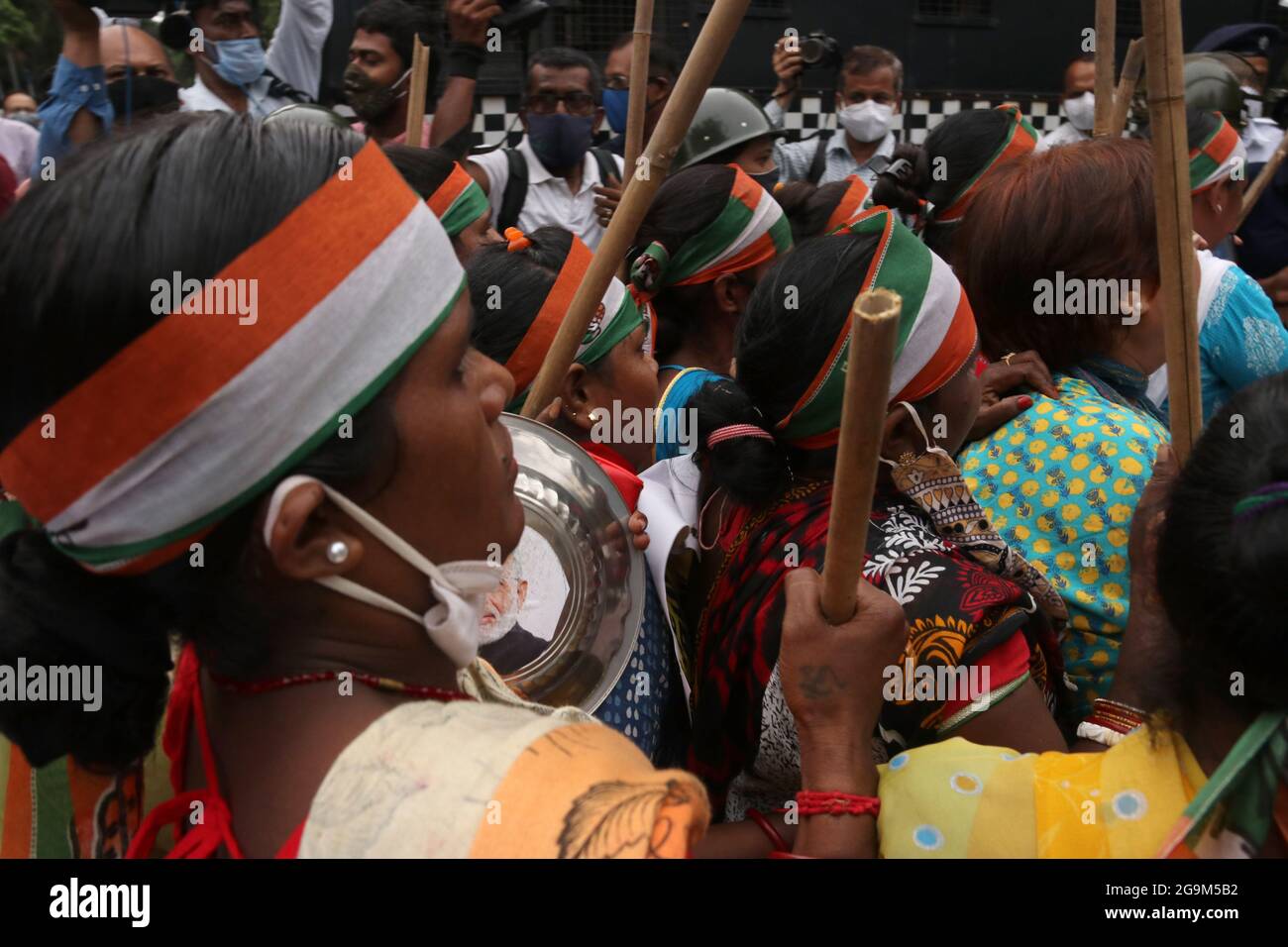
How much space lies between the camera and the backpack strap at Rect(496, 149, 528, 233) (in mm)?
5668

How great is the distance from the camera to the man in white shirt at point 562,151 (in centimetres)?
605

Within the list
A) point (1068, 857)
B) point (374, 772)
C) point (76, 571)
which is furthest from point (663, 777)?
point (76, 571)

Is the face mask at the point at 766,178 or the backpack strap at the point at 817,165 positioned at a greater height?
the face mask at the point at 766,178

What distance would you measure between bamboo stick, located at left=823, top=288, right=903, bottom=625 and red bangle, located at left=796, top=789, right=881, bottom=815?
0.78ft

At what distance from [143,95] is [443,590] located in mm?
4563

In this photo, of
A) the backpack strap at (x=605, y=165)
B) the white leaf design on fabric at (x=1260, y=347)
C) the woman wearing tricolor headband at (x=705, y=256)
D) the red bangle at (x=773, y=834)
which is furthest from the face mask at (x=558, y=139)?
the red bangle at (x=773, y=834)

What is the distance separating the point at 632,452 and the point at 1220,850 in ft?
5.82

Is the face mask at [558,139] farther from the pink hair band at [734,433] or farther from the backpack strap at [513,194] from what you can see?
the pink hair band at [734,433]

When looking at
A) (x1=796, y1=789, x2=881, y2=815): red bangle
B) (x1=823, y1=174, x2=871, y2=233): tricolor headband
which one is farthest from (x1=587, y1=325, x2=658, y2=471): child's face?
(x1=823, y1=174, x2=871, y2=233): tricolor headband

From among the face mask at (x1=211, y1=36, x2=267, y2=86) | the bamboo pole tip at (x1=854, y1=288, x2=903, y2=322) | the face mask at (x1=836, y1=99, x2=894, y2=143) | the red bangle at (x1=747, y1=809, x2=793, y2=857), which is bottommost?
the red bangle at (x1=747, y1=809, x2=793, y2=857)

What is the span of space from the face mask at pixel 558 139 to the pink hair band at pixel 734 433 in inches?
163

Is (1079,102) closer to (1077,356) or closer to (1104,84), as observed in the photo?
(1104,84)

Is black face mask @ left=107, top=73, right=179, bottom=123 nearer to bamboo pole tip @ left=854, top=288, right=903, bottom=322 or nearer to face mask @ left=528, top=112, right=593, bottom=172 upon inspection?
face mask @ left=528, top=112, right=593, bottom=172

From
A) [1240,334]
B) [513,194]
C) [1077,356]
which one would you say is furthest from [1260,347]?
[513,194]
